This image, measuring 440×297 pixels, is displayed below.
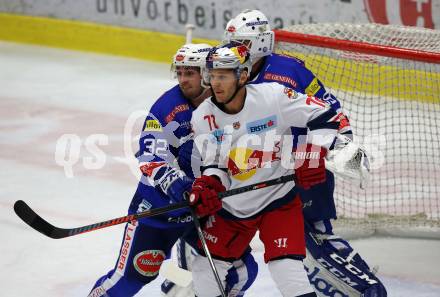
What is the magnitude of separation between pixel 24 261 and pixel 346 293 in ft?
5.51

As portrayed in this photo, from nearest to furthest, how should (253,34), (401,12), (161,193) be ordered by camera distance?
(161,193) → (253,34) → (401,12)

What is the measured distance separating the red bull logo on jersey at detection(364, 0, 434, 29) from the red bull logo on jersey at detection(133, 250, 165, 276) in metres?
4.06

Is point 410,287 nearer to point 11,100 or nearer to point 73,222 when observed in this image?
point 73,222

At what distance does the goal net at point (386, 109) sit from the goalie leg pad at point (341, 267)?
3.41ft

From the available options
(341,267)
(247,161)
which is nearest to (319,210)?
(341,267)

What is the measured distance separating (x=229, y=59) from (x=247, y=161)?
388mm

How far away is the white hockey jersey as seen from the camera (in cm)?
366

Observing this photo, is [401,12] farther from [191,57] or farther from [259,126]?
[259,126]

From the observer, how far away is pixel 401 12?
7.45 metres

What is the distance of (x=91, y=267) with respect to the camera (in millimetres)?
4883

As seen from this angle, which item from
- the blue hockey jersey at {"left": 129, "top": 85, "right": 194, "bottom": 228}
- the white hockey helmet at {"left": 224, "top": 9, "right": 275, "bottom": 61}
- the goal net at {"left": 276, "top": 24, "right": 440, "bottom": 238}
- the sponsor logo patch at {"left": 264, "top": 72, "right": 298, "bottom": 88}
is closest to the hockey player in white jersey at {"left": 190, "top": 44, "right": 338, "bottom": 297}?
the blue hockey jersey at {"left": 129, "top": 85, "right": 194, "bottom": 228}

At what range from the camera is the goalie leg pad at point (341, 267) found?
4070 millimetres

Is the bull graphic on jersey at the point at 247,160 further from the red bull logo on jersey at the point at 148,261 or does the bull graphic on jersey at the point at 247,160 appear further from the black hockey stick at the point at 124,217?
the red bull logo on jersey at the point at 148,261

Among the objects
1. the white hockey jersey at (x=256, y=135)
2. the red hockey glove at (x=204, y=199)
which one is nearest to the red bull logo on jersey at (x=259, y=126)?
the white hockey jersey at (x=256, y=135)
